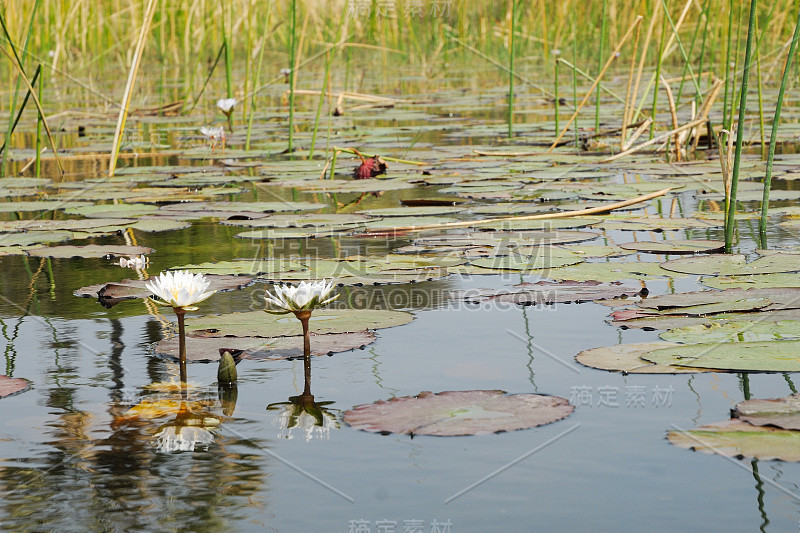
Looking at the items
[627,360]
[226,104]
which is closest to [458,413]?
[627,360]

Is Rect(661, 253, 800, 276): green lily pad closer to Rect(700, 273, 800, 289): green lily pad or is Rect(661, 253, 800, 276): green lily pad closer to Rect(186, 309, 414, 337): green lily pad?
Rect(700, 273, 800, 289): green lily pad

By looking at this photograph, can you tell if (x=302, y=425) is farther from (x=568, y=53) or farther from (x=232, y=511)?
(x=568, y=53)

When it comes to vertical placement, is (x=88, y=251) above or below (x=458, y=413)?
above

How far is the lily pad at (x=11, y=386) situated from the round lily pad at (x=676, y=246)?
5.64 feet

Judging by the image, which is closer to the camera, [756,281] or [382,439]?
[382,439]

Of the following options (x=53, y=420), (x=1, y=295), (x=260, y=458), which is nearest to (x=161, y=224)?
(x=1, y=295)

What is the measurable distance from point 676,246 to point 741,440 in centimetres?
152

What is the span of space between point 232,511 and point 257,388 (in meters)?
0.52

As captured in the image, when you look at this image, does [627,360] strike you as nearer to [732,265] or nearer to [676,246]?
[732,265]

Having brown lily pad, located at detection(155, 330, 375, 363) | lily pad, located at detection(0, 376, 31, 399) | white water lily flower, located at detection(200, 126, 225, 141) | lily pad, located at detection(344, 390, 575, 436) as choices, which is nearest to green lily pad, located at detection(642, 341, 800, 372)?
lily pad, located at detection(344, 390, 575, 436)

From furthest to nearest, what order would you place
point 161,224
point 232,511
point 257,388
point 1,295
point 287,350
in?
point 161,224, point 1,295, point 287,350, point 257,388, point 232,511

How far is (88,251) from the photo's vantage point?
305cm

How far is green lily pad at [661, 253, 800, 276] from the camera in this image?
8.09 ft

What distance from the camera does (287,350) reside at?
2004 mm
